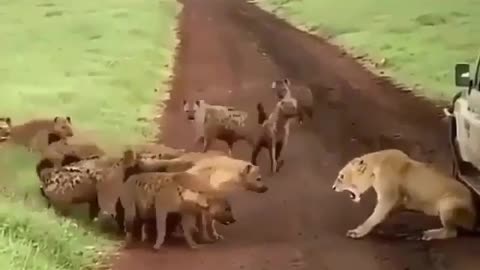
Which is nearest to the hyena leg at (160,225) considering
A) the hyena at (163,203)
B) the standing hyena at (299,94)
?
the hyena at (163,203)

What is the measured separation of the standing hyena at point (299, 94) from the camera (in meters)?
1.13

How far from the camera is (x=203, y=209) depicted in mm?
929

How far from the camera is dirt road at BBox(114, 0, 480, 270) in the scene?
92 centimetres

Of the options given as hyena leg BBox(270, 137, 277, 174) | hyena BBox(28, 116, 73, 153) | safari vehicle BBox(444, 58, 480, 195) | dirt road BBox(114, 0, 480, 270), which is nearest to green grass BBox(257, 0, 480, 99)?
dirt road BBox(114, 0, 480, 270)

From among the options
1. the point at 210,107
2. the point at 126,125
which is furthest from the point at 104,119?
the point at 210,107

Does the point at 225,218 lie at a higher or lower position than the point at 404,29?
lower

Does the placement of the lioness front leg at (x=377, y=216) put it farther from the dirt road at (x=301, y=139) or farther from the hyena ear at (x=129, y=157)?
the hyena ear at (x=129, y=157)

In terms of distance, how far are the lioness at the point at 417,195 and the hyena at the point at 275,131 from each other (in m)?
0.11

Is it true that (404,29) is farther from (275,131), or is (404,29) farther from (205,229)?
(205,229)

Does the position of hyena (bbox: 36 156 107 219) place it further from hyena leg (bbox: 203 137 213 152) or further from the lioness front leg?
the lioness front leg

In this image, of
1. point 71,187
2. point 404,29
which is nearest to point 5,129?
point 71,187

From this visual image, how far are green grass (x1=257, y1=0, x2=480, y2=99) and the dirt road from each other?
34 millimetres

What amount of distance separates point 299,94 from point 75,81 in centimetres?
29

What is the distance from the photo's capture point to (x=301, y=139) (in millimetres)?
1102
